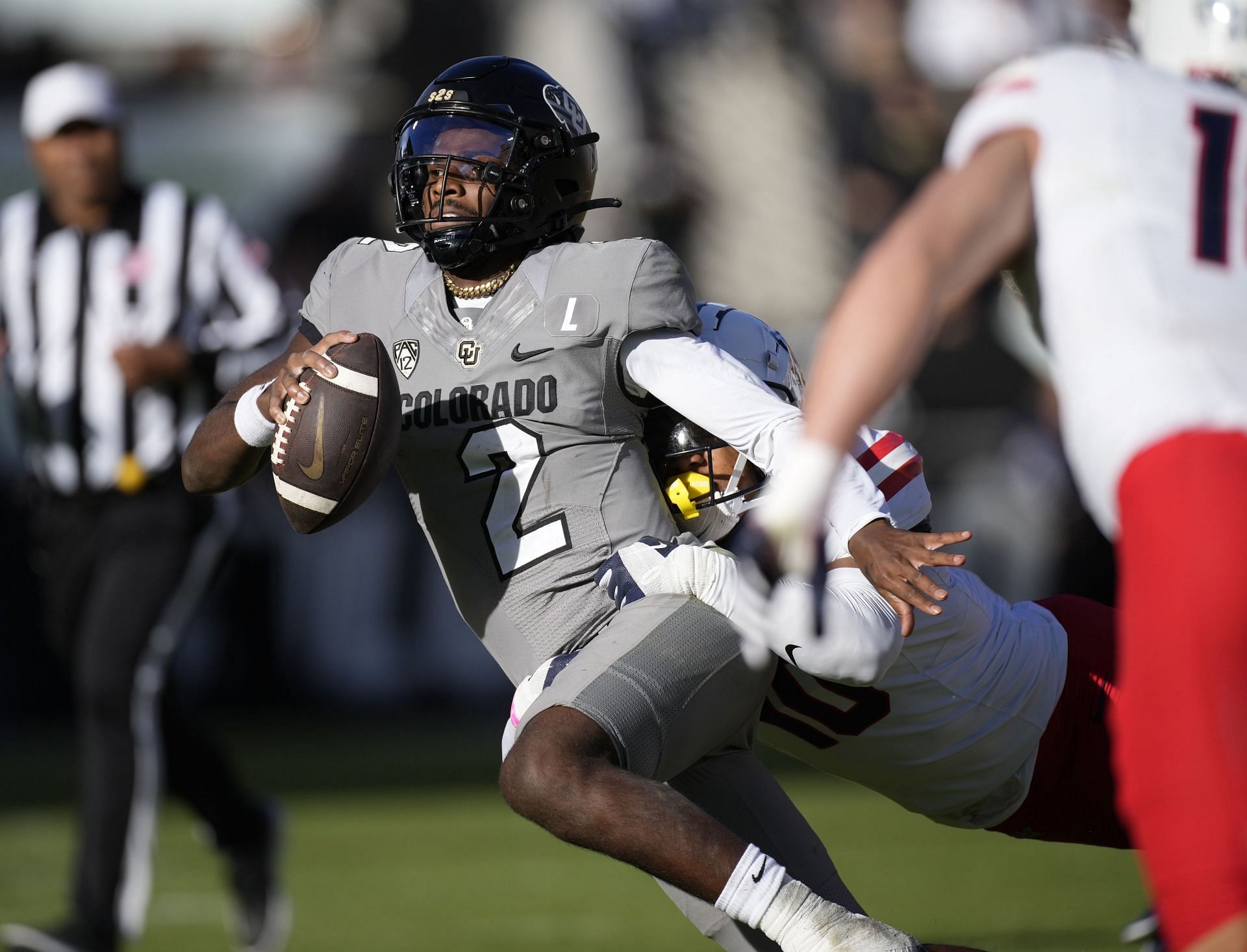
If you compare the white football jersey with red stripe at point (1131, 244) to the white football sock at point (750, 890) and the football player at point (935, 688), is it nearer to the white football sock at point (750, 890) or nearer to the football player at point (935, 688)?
the white football sock at point (750, 890)

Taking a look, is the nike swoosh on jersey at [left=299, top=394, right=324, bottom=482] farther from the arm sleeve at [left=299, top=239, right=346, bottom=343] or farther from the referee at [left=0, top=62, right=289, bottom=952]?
the referee at [left=0, top=62, right=289, bottom=952]

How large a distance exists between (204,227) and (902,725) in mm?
2775

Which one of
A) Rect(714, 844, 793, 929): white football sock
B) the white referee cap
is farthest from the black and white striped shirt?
Rect(714, 844, 793, 929): white football sock

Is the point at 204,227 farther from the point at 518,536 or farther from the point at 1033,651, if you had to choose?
the point at 1033,651

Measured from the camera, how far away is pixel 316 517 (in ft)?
9.36

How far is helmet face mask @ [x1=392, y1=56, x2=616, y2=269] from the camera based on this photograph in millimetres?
2961

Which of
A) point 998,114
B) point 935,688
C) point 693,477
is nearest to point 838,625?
point 935,688

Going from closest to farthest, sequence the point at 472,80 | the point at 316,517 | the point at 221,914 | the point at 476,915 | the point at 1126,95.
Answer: the point at 1126,95 → the point at 316,517 → the point at 472,80 → the point at 476,915 → the point at 221,914

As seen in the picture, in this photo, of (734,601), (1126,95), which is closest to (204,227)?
(734,601)

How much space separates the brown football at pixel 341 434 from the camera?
9.05ft

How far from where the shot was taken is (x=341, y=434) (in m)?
2.76

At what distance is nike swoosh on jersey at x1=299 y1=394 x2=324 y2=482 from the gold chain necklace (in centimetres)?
36

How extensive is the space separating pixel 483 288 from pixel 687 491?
50 centimetres

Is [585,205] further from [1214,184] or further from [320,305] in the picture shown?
[1214,184]
